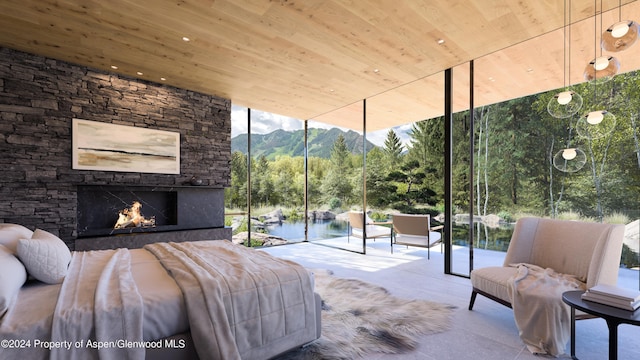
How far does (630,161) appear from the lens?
136 inches

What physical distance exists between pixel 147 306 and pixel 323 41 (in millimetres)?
3086

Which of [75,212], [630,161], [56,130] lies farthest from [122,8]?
[630,161]

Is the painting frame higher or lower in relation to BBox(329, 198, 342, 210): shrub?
higher

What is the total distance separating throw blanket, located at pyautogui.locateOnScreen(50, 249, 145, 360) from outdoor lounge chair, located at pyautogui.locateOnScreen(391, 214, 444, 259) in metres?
4.39

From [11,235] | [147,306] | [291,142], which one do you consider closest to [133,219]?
[11,235]

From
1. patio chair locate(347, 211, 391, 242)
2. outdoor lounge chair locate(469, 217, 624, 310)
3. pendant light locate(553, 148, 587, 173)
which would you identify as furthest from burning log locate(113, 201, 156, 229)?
pendant light locate(553, 148, 587, 173)

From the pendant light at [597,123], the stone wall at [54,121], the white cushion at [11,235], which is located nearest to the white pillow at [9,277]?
the white cushion at [11,235]

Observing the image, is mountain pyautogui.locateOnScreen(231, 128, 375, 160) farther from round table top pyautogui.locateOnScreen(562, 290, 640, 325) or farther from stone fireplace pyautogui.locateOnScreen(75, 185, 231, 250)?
round table top pyautogui.locateOnScreen(562, 290, 640, 325)

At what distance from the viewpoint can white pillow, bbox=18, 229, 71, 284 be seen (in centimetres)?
169

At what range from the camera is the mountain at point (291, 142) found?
6006mm

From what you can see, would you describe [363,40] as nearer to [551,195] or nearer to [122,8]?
[122,8]

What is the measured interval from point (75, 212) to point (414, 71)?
17.1 ft

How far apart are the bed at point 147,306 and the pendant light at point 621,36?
265 centimetres

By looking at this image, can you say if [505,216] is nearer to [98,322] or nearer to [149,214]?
[98,322]
